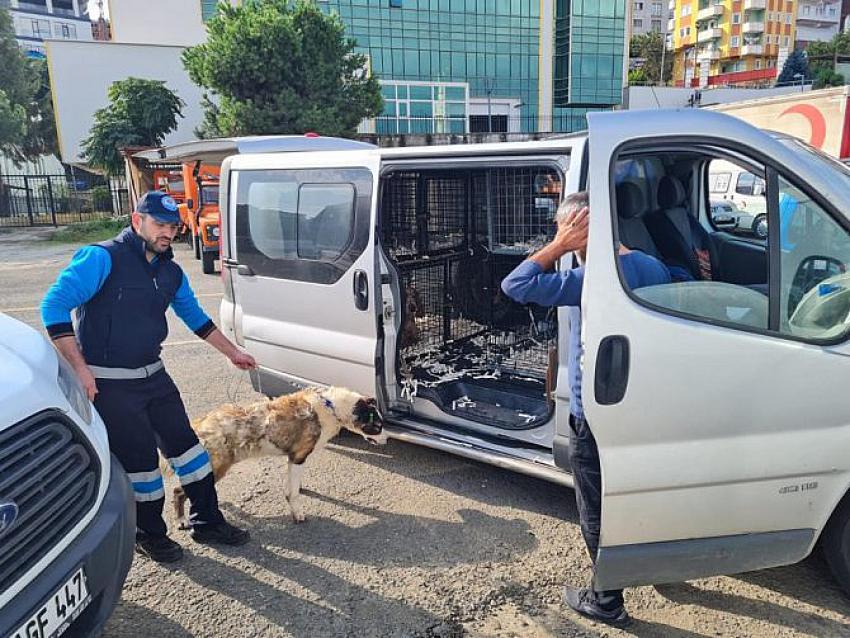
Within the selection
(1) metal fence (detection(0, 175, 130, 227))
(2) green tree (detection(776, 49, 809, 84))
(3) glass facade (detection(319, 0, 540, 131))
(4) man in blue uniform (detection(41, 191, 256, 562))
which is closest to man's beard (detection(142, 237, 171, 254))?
(4) man in blue uniform (detection(41, 191, 256, 562))

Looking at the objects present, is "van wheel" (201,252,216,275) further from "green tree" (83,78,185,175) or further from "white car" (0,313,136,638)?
"green tree" (83,78,185,175)

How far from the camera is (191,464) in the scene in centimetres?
326

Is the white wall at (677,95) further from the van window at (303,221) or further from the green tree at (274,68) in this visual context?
the van window at (303,221)

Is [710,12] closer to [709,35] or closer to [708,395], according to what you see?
[709,35]

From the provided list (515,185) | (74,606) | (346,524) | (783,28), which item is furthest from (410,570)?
(783,28)

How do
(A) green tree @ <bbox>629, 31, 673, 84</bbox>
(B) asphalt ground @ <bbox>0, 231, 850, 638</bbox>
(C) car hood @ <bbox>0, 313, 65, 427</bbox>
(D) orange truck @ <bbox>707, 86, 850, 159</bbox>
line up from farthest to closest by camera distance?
(A) green tree @ <bbox>629, 31, 673, 84</bbox> → (D) orange truck @ <bbox>707, 86, 850, 159</bbox> → (B) asphalt ground @ <bbox>0, 231, 850, 638</bbox> → (C) car hood @ <bbox>0, 313, 65, 427</bbox>

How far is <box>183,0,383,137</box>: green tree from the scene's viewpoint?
2472 centimetres

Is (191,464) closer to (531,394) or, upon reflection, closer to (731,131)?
(531,394)

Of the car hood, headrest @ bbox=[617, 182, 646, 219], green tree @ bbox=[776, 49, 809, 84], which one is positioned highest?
green tree @ bbox=[776, 49, 809, 84]

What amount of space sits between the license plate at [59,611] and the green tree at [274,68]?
24.9 m

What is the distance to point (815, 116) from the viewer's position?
15.0 m

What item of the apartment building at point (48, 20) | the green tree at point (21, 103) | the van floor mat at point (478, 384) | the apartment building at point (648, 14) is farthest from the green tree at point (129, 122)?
the apartment building at point (648, 14)

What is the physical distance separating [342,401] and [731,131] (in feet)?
7.85

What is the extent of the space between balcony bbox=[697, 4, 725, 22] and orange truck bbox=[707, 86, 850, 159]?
3013 inches
